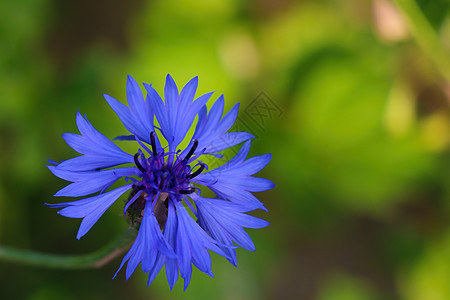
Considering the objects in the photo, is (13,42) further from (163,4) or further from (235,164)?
(235,164)

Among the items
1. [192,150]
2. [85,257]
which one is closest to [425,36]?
[192,150]

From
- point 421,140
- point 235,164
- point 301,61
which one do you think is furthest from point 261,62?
point 235,164

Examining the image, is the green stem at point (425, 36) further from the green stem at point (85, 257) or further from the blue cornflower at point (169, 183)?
the green stem at point (85, 257)

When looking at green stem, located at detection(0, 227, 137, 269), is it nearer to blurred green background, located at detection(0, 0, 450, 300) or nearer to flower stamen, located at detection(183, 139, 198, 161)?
flower stamen, located at detection(183, 139, 198, 161)

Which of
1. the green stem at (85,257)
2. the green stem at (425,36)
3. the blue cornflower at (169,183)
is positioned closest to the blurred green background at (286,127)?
the green stem at (425,36)

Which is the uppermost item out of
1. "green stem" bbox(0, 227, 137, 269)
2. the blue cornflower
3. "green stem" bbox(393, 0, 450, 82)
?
"green stem" bbox(393, 0, 450, 82)

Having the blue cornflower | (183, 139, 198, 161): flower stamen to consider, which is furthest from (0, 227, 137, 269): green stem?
(183, 139, 198, 161): flower stamen
